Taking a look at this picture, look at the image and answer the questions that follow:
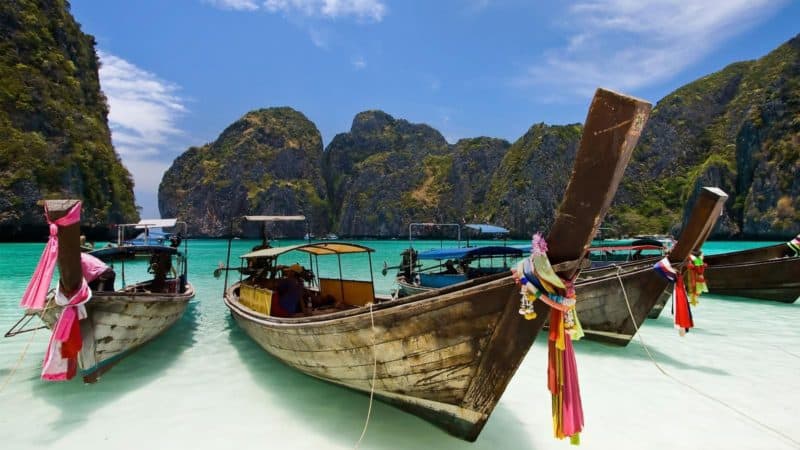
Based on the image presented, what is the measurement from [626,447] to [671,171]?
10861 centimetres

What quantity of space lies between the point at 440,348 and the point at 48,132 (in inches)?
2744

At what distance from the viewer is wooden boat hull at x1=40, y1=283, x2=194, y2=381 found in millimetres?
5992

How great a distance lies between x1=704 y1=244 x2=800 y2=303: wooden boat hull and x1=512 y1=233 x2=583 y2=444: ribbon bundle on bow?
1517cm

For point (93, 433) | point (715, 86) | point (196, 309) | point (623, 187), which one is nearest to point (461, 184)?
point (623, 187)

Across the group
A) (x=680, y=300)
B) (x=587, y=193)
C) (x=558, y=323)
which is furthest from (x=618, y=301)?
(x=587, y=193)

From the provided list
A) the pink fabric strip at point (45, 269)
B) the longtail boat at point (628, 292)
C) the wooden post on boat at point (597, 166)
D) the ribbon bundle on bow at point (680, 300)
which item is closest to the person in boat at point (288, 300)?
the pink fabric strip at point (45, 269)

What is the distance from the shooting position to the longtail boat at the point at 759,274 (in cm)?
1356

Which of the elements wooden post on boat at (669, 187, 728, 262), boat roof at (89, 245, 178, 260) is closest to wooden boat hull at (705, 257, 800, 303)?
wooden post on boat at (669, 187, 728, 262)

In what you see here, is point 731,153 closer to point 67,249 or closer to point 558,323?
point 558,323

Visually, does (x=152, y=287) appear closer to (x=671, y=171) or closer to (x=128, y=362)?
(x=128, y=362)

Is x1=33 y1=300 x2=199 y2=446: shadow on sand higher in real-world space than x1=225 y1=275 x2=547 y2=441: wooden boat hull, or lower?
lower

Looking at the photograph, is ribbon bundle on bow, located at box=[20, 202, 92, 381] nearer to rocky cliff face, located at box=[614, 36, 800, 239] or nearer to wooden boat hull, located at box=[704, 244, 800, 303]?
wooden boat hull, located at box=[704, 244, 800, 303]

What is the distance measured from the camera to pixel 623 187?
93.8 m

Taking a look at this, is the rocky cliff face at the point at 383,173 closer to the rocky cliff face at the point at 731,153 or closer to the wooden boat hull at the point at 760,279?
the rocky cliff face at the point at 731,153
